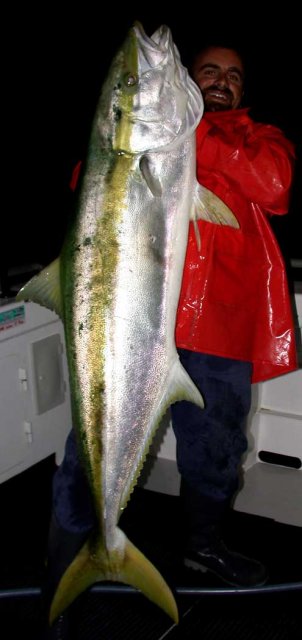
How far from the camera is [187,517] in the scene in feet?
9.50

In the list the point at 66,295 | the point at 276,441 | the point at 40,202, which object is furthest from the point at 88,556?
the point at 40,202

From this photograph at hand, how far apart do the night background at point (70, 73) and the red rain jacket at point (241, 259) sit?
40.0 feet

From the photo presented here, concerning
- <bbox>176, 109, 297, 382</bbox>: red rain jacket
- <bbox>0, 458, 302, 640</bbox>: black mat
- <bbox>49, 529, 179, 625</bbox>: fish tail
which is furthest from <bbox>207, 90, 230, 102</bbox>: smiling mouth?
<bbox>0, 458, 302, 640</bbox>: black mat

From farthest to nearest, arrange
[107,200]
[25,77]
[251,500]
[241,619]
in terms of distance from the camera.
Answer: [25,77] < [251,500] < [241,619] < [107,200]

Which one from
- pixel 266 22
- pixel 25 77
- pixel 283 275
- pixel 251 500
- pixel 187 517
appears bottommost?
pixel 251 500

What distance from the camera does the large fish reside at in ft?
5.89

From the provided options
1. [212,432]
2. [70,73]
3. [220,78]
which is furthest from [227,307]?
[70,73]

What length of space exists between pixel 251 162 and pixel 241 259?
455 mm

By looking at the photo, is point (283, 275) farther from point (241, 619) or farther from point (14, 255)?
point (14, 255)

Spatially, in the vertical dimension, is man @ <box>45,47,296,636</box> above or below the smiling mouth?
below

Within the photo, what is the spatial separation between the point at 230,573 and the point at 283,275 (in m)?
1.37

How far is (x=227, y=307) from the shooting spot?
2531 millimetres

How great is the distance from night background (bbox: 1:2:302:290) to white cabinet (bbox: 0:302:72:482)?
1104cm

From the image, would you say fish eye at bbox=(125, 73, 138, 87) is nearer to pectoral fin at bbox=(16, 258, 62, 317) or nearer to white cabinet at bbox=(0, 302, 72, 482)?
pectoral fin at bbox=(16, 258, 62, 317)
